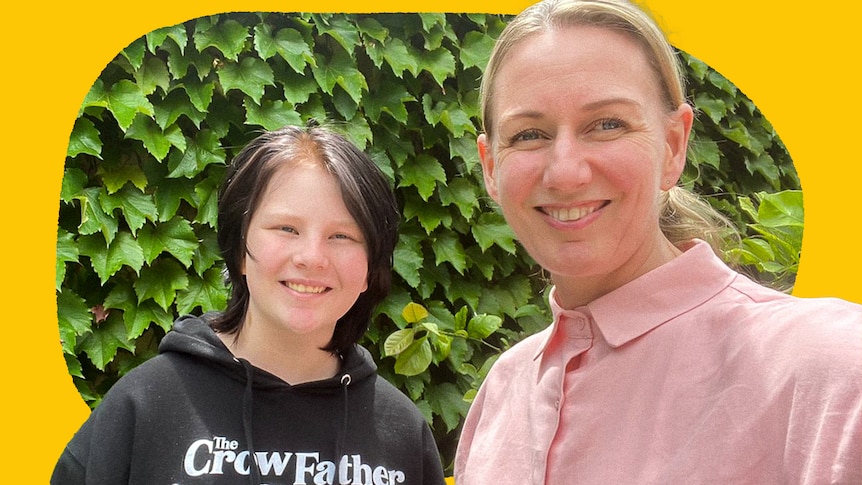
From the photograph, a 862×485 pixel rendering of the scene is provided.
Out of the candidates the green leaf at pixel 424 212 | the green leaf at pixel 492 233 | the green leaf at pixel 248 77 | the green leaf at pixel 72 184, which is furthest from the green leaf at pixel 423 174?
the green leaf at pixel 72 184

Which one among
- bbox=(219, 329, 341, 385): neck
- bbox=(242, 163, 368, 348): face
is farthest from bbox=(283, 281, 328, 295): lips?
bbox=(219, 329, 341, 385): neck

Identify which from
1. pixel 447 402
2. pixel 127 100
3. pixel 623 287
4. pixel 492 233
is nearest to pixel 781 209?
pixel 492 233

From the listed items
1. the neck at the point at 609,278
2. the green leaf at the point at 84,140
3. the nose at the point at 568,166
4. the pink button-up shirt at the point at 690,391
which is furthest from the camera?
the green leaf at the point at 84,140

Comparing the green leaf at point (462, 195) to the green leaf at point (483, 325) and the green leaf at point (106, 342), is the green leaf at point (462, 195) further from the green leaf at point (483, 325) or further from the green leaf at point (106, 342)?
the green leaf at point (106, 342)

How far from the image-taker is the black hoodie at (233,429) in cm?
152

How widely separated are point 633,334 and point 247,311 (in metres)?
0.78

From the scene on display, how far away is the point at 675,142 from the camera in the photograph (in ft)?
4.23

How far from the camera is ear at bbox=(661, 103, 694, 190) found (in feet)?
4.18

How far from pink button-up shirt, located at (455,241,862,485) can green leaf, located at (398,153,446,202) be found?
555 millimetres

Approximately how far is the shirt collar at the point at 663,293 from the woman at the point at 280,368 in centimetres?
53

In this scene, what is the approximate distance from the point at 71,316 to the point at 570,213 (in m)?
1.08

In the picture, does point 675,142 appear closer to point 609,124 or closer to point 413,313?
point 609,124

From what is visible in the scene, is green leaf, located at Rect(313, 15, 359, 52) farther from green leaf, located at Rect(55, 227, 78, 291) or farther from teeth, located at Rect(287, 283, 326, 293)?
green leaf, located at Rect(55, 227, 78, 291)

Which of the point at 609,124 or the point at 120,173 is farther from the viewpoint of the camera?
the point at 120,173
